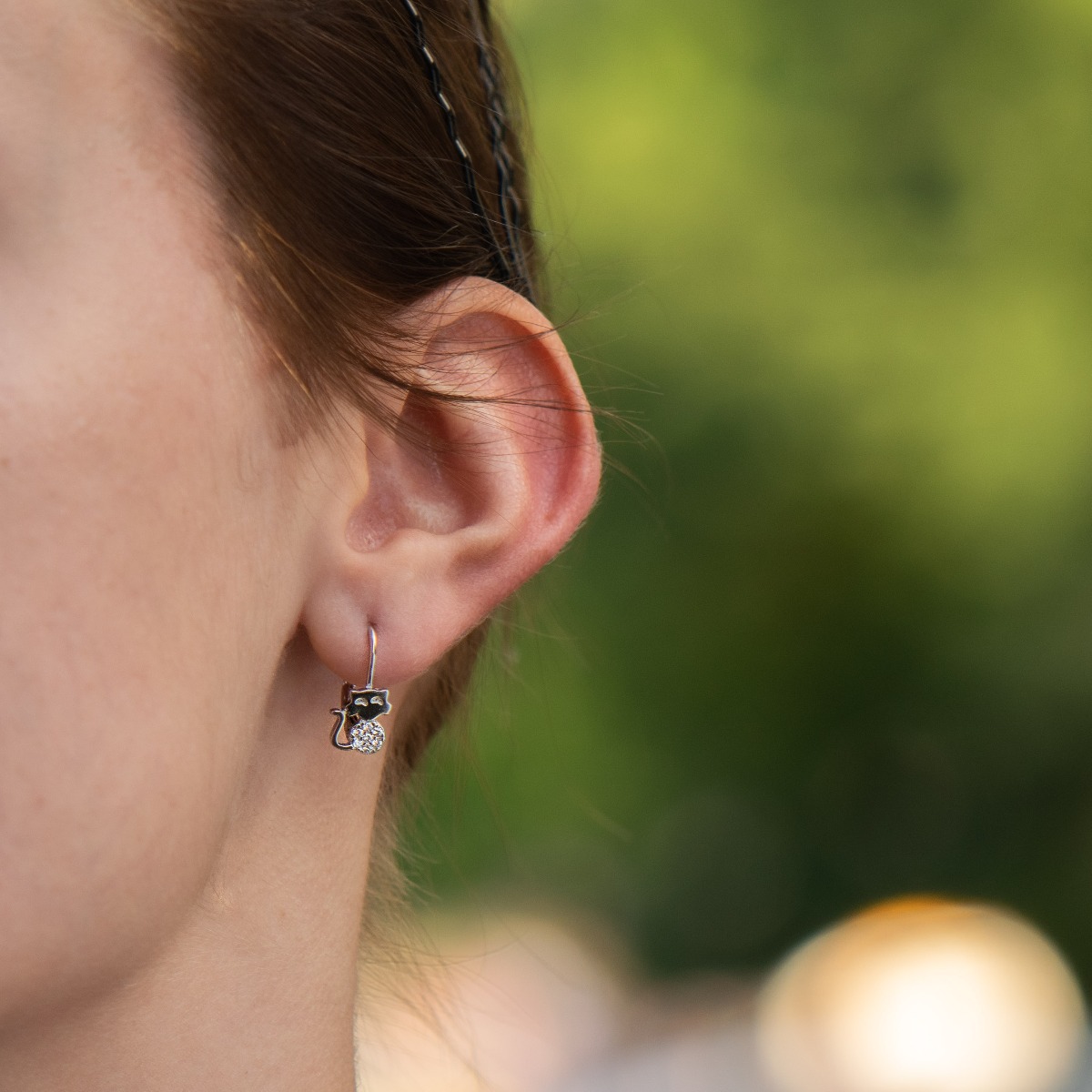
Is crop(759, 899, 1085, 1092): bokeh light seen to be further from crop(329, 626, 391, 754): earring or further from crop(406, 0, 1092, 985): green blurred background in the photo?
crop(329, 626, 391, 754): earring

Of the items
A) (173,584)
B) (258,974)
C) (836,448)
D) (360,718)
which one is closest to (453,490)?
(360,718)

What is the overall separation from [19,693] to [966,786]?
A: 17.0 feet

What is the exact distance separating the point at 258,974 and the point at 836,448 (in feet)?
14.3

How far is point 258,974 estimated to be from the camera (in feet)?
4.69

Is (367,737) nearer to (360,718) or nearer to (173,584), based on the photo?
(360,718)

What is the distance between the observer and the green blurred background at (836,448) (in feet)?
17.6

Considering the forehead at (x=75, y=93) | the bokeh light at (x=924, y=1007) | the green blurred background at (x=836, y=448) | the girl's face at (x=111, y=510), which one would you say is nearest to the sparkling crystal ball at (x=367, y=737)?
the girl's face at (x=111, y=510)

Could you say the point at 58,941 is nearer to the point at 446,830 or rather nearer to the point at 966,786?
the point at 446,830

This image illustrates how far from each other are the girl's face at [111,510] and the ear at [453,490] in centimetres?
11

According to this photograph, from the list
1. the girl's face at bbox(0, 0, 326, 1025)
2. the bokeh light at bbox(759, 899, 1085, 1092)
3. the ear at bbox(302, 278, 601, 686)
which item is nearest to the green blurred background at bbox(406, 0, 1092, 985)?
the bokeh light at bbox(759, 899, 1085, 1092)

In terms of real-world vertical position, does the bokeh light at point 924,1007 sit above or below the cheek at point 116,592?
below

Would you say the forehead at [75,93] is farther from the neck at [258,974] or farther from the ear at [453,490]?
the neck at [258,974]

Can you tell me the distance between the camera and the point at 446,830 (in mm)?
5766

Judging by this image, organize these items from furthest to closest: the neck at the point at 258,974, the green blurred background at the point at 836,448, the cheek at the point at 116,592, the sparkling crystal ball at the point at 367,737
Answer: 1. the green blurred background at the point at 836,448
2. the sparkling crystal ball at the point at 367,737
3. the neck at the point at 258,974
4. the cheek at the point at 116,592
